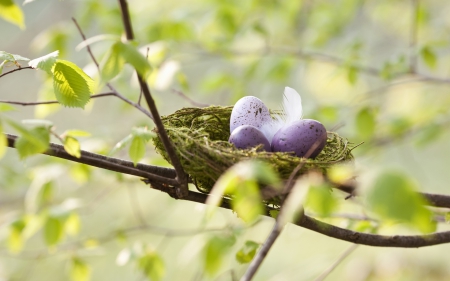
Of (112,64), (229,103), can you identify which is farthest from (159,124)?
(229,103)

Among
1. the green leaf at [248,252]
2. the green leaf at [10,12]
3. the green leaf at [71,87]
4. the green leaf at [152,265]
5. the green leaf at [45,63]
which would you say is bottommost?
the green leaf at [152,265]

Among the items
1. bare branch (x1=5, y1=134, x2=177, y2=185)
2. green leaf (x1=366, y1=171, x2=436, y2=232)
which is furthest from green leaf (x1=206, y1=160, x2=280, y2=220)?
bare branch (x1=5, y1=134, x2=177, y2=185)

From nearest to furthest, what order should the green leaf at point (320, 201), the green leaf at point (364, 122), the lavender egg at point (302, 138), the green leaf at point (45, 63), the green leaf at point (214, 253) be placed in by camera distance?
the green leaf at point (320, 201) < the green leaf at point (45, 63) < the green leaf at point (214, 253) < the lavender egg at point (302, 138) < the green leaf at point (364, 122)

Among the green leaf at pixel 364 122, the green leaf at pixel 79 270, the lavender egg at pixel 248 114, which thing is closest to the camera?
the lavender egg at pixel 248 114

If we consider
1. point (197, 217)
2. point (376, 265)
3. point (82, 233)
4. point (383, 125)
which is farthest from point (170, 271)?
point (383, 125)

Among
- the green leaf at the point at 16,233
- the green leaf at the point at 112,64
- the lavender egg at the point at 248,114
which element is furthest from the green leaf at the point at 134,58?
the green leaf at the point at 16,233

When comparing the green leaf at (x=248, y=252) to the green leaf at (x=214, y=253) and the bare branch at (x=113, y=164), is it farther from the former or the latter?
the bare branch at (x=113, y=164)
